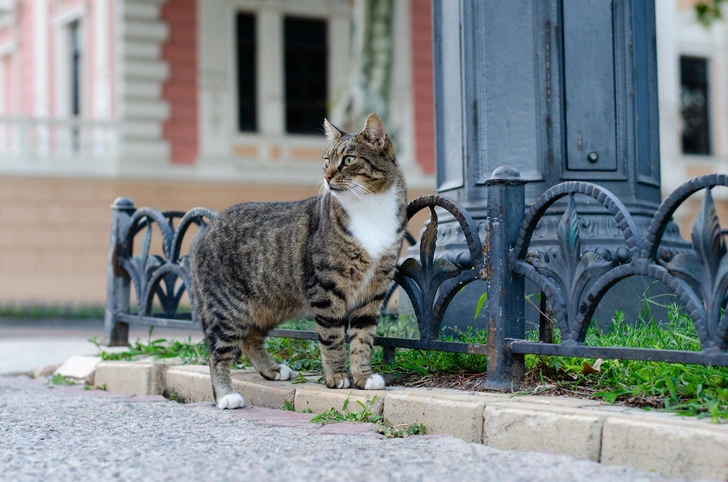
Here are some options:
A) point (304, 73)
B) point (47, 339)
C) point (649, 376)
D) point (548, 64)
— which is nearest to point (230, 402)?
point (649, 376)

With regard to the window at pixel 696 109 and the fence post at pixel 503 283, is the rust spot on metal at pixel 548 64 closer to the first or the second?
the fence post at pixel 503 283

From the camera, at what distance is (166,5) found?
55.6ft

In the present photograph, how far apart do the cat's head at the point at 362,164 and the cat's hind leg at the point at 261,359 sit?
984 millimetres

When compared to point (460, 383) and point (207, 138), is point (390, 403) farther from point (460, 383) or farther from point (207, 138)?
point (207, 138)

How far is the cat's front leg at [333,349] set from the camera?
4297 mm

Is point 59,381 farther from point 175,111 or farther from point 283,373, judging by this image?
point 175,111

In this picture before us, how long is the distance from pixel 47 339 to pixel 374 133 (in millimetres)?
7821

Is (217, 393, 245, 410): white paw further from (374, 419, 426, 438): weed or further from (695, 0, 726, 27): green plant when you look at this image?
(695, 0, 726, 27): green plant

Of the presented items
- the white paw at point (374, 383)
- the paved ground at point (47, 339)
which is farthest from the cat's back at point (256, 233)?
the paved ground at point (47, 339)

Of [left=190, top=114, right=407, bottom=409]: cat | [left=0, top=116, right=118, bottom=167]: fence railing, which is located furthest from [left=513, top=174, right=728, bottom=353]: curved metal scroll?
[left=0, top=116, right=118, bottom=167]: fence railing

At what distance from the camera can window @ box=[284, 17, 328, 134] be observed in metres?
18.5

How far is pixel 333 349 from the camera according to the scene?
4305mm

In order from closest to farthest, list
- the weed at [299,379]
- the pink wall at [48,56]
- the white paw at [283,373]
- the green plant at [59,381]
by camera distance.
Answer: the weed at [299,379] < the white paw at [283,373] < the green plant at [59,381] < the pink wall at [48,56]

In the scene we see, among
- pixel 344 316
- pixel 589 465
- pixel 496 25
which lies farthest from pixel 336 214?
pixel 589 465
